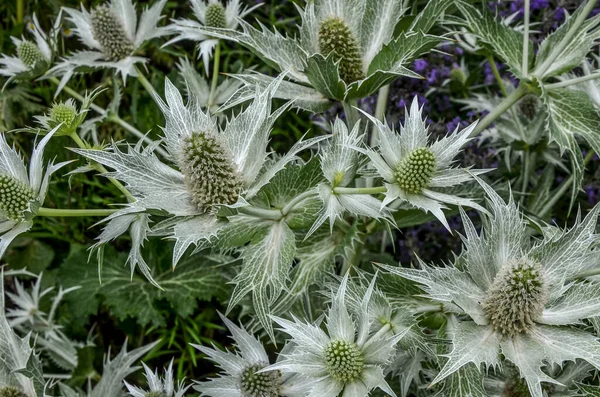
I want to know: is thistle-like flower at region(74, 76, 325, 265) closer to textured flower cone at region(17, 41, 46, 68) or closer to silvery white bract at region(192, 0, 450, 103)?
silvery white bract at region(192, 0, 450, 103)

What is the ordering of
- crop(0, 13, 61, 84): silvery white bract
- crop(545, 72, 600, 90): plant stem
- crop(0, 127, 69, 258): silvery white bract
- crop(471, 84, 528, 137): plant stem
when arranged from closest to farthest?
crop(0, 127, 69, 258): silvery white bract
crop(545, 72, 600, 90): plant stem
crop(471, 84, 528, 137): plant stem
crop(0, 13, 61, 84): silvery white bract

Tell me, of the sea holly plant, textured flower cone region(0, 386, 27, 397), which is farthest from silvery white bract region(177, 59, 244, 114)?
textured flower cone region(0, 386, 27, 397)

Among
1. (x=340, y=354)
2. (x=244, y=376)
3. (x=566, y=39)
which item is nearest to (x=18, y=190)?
(x=244, y=376)

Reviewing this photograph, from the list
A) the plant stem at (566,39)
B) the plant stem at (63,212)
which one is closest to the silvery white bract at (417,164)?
the plant stem at (566,39)

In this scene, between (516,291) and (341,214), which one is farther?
(341,214)

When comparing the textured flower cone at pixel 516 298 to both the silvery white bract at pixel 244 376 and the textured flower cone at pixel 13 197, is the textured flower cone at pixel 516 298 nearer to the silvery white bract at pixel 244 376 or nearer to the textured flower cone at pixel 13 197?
the silvery white bract at pixel 244 376

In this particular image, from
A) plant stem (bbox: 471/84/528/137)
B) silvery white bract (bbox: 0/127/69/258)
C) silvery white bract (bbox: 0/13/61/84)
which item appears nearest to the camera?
silvery white bract (bbox: 0/127/69/258)

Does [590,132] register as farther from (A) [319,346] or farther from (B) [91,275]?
(B) [91,275]

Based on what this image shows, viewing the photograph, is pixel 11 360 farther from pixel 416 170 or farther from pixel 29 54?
pixel 416 170
